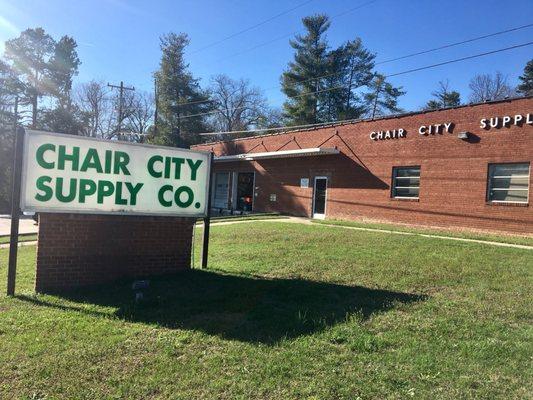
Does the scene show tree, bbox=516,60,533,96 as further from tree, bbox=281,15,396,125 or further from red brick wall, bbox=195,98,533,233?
red brick wall, bbox=195,98,533,233

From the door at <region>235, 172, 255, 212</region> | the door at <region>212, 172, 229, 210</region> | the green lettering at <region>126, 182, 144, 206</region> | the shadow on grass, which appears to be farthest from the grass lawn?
the door at <region>212, 172, 229, 210</region>

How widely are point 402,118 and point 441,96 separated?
31.5 metres

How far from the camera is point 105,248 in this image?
26.1ft

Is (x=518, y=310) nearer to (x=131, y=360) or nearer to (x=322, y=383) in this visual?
(x=322, y=383)

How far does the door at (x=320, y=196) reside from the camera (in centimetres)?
2450

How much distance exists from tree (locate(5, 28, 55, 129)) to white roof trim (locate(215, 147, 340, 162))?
28351 millimetres

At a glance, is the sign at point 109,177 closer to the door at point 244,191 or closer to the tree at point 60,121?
the door at point 244,191

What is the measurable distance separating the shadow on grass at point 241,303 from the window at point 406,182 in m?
13.3

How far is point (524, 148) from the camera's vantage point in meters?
15.9

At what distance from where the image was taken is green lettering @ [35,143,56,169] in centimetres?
741

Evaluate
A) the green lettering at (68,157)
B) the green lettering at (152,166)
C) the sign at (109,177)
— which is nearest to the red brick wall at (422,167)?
the sign at (109,177)

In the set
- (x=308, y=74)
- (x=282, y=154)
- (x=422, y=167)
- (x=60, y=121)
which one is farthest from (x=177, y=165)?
(x=60, y=121)

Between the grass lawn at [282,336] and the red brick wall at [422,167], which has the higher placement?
the red brick wall at [422,167]

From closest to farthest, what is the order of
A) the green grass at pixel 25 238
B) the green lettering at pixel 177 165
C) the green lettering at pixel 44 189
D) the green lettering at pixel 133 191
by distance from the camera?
the green lettering at pixel 44 189
the green lettering at pixel 133 191
the green lettering at pixel 177 165
the green grass at pixel 25 238
